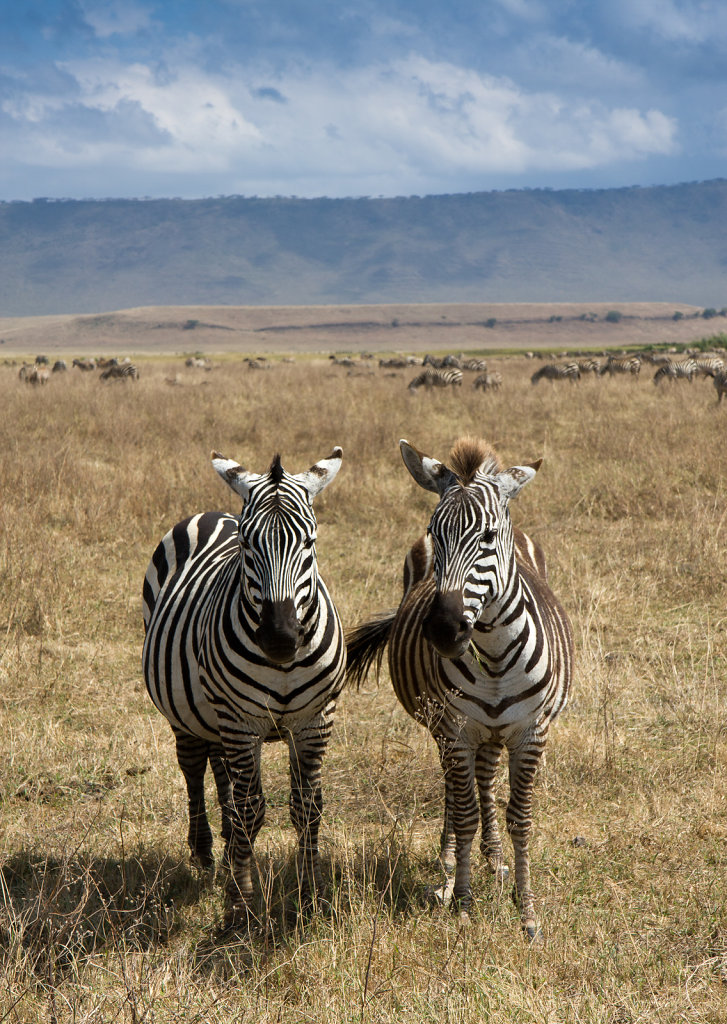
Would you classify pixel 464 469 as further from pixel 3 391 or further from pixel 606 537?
pixel 3 391

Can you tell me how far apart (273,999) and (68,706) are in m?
2.87

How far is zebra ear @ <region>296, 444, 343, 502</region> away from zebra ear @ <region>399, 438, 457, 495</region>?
27 centimetres

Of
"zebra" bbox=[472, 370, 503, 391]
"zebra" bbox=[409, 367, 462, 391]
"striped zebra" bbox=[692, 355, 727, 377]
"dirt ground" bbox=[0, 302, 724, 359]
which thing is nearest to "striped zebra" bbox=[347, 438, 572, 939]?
"zebra" bbox=[472, 370, 503, 391]

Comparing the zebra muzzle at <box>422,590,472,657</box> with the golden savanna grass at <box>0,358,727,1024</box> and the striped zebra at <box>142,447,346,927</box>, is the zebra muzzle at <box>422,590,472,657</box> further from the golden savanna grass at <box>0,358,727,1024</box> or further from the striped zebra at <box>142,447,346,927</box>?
the golden savanna grass at <box>0,358,727,1024</box>

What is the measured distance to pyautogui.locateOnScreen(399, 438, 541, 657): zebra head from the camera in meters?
2.84

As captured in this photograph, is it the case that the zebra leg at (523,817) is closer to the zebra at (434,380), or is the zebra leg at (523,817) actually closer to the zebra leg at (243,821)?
the zebra leg at (243,821)

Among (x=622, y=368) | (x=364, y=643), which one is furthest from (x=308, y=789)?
(x=622, y=368)

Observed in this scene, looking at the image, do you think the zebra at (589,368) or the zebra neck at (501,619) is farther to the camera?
the zebra at (589,368)

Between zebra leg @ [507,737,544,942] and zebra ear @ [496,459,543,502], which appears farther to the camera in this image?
zebra leg @ [507,737,544,942]

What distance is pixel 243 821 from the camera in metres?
3.29

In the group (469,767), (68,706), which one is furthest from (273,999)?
(68,706)

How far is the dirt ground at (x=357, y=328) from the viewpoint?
136250mm

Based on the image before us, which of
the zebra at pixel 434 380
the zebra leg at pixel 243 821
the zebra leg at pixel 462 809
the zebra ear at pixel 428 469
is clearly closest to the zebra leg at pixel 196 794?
the zebra leg at pixel 243 821

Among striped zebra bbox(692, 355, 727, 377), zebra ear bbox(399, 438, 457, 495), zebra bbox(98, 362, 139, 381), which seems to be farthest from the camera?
zebra bbox(98, 362, 139, 381)
